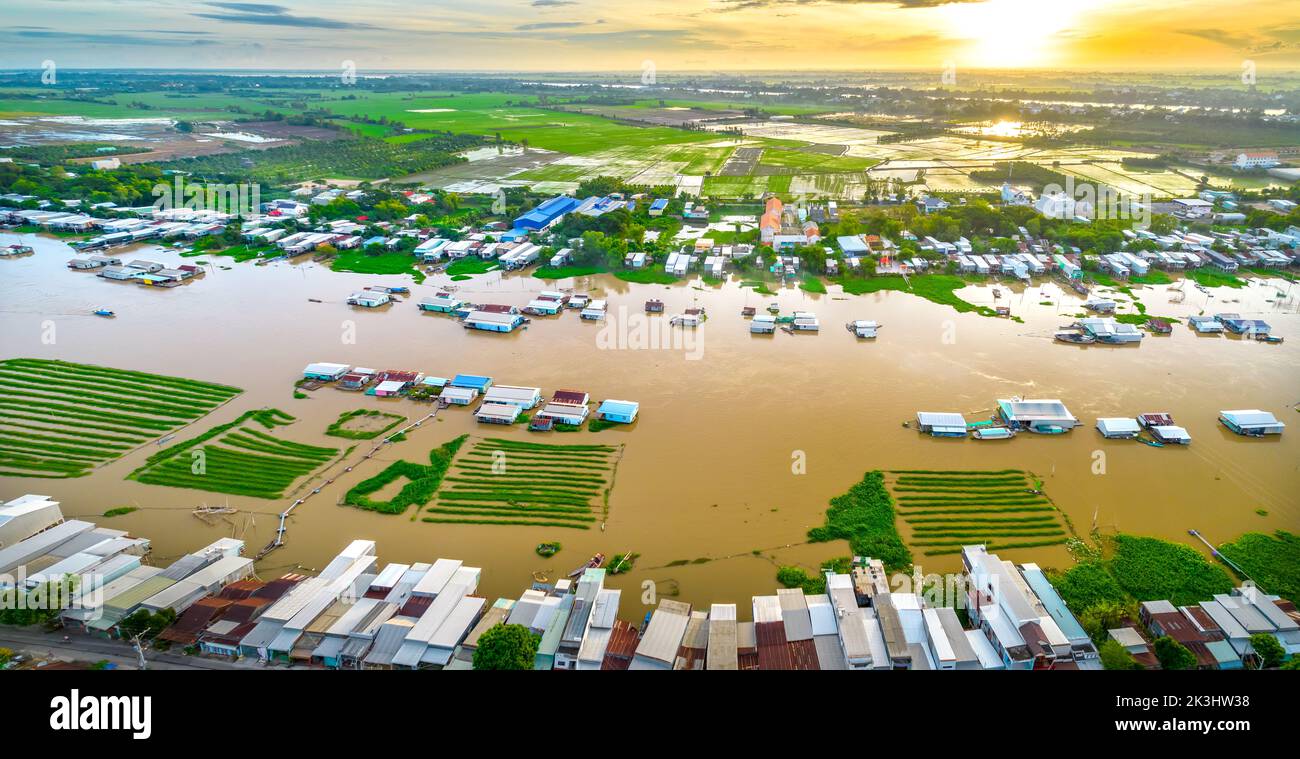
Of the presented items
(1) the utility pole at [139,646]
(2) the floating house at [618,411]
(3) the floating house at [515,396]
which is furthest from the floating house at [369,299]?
(1) the utility pole at [139,646]

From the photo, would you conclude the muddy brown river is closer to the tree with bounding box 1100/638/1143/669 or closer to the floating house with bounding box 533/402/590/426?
the floating house with bounding box 533/402/590/426

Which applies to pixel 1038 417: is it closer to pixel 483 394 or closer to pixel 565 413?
pixel 565 413

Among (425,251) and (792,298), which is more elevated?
(425,251)

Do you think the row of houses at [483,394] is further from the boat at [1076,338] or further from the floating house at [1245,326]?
the floating house at [1245,326]

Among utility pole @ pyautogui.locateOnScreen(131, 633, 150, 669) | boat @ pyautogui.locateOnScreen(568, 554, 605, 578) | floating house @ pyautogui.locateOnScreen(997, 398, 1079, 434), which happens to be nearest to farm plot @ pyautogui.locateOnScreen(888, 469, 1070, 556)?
floating house @ pyautogui.locateOnScreen(997, 398, 1079, 434)
